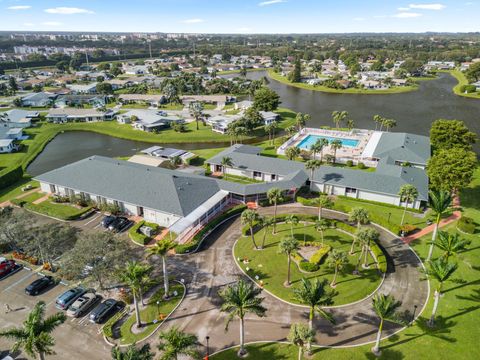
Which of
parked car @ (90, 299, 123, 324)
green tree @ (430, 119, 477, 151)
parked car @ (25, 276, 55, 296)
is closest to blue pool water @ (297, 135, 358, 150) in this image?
green tree @ (430, 119, 477, 151)

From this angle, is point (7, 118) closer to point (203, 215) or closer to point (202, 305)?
point (203, 215)

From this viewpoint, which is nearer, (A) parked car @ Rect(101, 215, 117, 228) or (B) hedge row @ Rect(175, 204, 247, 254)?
(B) hedge row @ Rect(175, 204, 247, 254)

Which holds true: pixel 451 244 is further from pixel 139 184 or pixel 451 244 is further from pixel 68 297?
pixel 139 184

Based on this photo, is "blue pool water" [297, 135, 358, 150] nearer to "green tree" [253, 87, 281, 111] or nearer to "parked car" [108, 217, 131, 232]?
"green tree" [253, 87, 281, 111]

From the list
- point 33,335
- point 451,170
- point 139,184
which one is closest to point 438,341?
point 451,170

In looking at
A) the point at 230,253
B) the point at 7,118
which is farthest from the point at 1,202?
the point at 7,118
